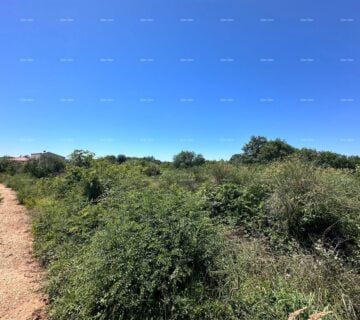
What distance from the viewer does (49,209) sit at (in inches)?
320

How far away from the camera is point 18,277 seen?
4.81 metres

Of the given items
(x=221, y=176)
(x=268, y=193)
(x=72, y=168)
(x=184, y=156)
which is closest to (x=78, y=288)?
(x=268, y=193)

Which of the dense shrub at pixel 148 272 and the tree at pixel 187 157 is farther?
the tree at pixel 187 157

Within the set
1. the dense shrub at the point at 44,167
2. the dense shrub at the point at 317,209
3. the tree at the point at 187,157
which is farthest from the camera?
the tree at the point at 187,157

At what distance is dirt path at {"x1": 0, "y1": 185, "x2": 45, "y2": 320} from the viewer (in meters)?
3.77

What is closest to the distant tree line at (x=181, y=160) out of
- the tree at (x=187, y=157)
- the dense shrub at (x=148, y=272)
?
the tree at (x=187, y=157)

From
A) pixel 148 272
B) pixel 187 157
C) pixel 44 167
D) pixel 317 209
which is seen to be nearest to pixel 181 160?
pixel 187 157

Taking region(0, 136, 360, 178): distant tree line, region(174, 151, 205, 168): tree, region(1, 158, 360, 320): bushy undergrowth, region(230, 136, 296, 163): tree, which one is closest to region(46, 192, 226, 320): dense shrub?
region(1, 158, 360, 320): bushy undergrowth

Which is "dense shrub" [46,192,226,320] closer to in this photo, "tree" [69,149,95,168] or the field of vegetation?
the field of vegetation

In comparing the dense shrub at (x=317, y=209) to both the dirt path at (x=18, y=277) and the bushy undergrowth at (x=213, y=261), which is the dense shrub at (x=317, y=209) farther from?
the dirt path at (x=18, y=277)

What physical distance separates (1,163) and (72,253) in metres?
37.2

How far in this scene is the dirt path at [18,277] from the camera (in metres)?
3.77

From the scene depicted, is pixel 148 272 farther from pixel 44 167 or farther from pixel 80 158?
pixel 44 167

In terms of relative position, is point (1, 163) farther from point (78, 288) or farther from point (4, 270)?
point (78, 288)
